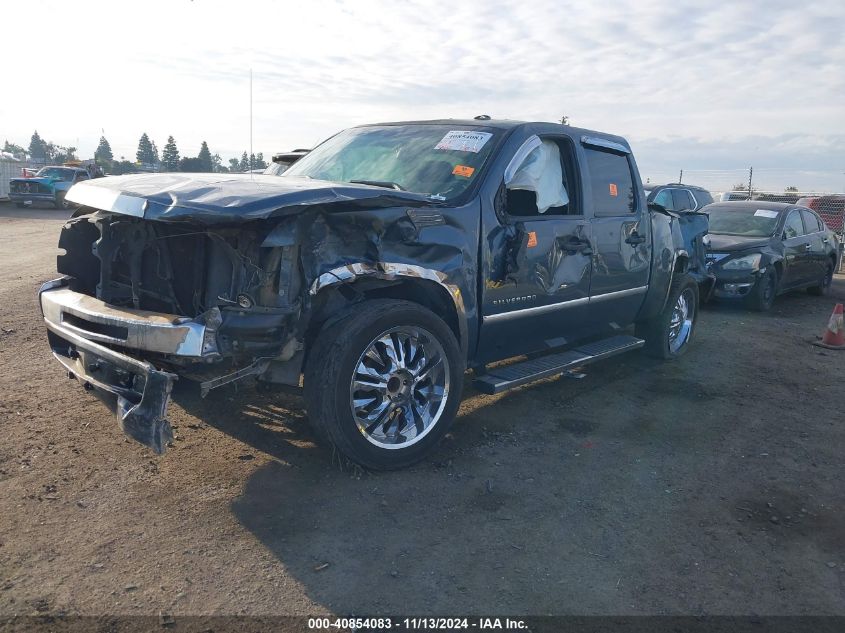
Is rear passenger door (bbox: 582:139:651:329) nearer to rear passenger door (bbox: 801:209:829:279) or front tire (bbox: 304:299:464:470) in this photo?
front tire (bbox: 304:299:464:470)

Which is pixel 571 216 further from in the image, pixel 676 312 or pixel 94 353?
pixel 94 353

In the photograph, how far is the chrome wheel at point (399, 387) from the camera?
3740mm

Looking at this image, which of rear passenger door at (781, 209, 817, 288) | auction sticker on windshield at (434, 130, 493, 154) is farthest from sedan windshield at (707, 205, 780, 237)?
auction sticker on windshield at (434, 130, 493, 154)

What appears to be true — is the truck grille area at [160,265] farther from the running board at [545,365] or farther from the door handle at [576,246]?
the door handle at [576,246]

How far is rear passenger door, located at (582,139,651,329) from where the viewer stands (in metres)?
5.29

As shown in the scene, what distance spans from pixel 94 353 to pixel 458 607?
7.31ft

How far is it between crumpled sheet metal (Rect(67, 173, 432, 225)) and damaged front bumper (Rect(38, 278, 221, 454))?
494 mm

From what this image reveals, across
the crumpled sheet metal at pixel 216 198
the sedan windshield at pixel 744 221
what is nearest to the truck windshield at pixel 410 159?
the crumpled sheet metal at pixel 216 198

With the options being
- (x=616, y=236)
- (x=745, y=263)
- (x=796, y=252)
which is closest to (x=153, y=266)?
(x=616, y=236)

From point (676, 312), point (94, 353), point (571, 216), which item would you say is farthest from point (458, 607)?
point (676, 312)

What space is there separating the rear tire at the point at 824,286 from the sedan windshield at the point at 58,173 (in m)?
23.7

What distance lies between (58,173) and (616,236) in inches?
983

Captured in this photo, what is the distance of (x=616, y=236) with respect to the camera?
17.9 ft

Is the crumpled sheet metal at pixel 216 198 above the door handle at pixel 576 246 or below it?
above
